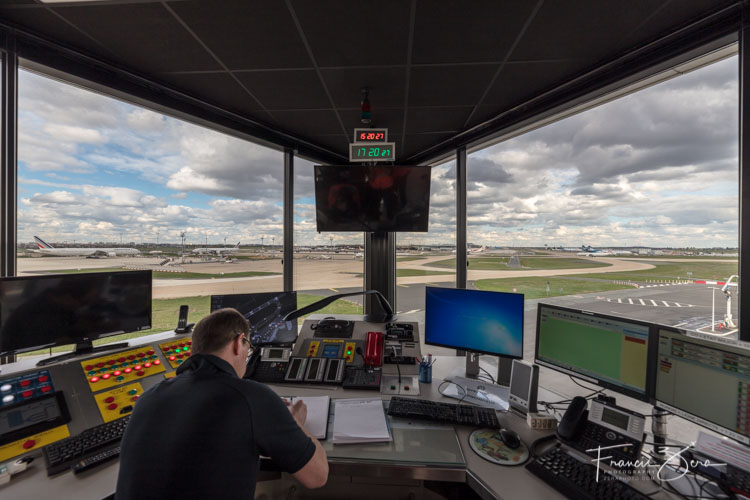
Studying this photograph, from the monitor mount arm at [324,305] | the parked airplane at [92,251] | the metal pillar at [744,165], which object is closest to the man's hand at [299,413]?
the monitor mount arm at [324,305]

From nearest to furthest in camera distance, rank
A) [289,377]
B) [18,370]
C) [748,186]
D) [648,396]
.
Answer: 1. [648,396]
2. [18,370]
3. [748,186]
4. [289,377]

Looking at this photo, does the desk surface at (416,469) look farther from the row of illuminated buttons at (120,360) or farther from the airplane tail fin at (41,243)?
the airplane tail fin at (41,243)

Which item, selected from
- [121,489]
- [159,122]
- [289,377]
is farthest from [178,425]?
[159,122]

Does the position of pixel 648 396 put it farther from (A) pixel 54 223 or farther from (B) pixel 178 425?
(A) pixel 54 223

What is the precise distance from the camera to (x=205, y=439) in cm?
80

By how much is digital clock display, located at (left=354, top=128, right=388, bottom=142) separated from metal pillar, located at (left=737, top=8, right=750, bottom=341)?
1.97 meters

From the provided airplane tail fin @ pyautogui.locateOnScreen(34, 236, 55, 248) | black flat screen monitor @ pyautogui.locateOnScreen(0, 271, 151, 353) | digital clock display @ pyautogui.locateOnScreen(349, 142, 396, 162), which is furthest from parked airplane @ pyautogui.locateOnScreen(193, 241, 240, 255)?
digital clock display @ pyautogui.locateOnScreen(349, 142, 396, 162)

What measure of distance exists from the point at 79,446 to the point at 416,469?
4.15ft

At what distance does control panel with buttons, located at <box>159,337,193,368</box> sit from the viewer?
1559mm

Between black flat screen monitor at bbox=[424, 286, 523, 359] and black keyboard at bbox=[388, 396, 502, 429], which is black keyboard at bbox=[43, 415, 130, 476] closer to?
black keyboard at bbox=[388, 396, 502, 429]

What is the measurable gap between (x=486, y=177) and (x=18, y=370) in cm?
360

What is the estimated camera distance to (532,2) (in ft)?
4.51

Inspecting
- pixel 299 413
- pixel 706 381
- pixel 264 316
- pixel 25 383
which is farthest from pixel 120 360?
pixel 706 381

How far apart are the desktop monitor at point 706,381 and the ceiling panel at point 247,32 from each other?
7.50 ft
